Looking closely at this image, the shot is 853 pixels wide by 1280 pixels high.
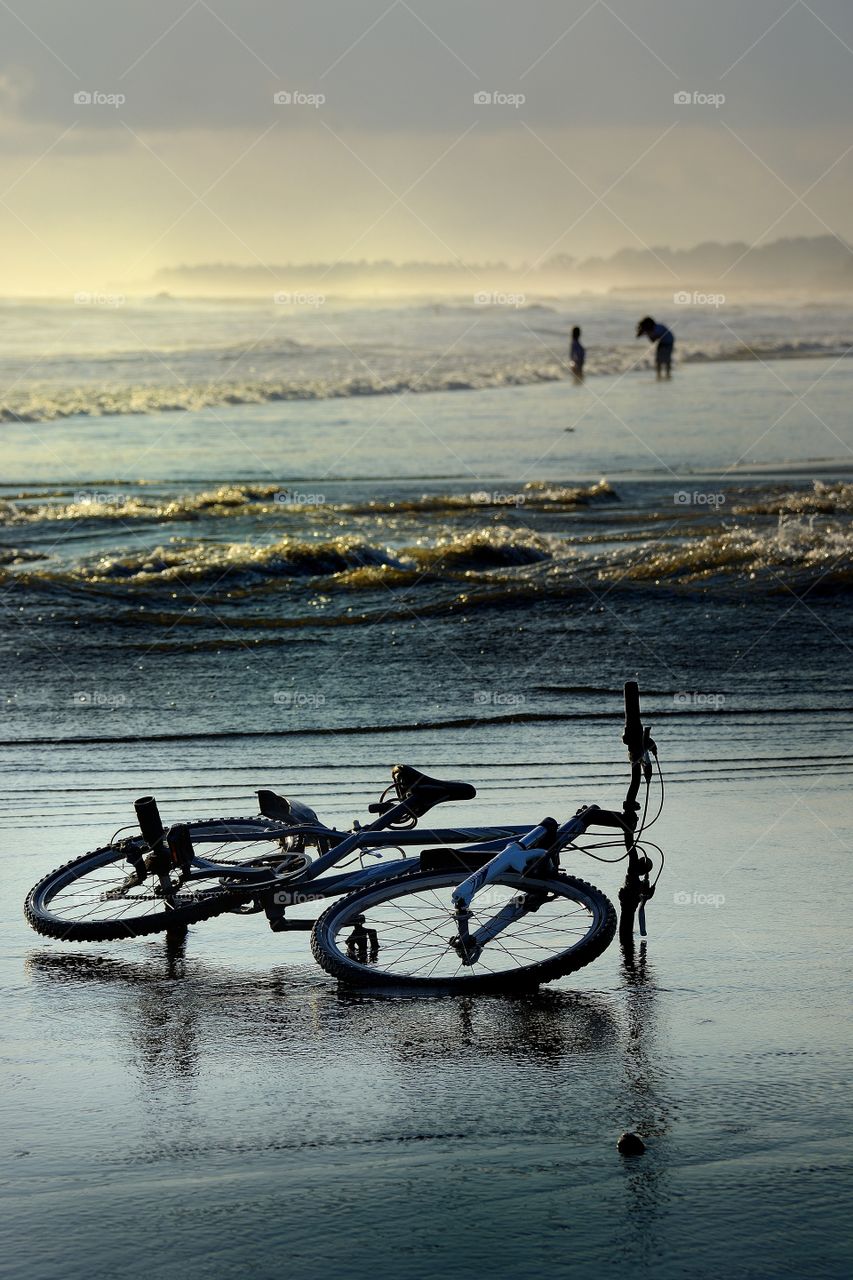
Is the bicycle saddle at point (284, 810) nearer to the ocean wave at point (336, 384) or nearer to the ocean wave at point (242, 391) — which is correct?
the ocean wave at point (336, 384)

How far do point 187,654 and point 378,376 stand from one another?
45.5m

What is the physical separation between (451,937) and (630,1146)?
5.31 ft

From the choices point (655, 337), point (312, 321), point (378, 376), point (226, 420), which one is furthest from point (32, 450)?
point (312, 321)

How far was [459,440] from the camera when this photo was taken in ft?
134

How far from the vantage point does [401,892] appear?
21.3 ft

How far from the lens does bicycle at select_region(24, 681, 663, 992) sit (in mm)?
6172

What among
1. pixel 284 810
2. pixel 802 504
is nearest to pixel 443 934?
pixel 284 810

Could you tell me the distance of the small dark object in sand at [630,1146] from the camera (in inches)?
186

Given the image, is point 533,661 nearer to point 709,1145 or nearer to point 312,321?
point 709,1145

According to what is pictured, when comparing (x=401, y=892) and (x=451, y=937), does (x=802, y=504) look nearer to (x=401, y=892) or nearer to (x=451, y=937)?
(x=401, y=892)

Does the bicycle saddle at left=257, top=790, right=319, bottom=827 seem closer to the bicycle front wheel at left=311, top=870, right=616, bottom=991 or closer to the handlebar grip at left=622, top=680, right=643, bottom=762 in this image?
the bicycle front wheel at left=311, top=870, right=616, bottom=991

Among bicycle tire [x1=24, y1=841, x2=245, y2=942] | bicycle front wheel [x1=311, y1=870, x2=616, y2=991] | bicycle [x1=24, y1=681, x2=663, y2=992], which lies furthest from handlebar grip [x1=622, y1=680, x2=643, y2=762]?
bicycle tire [x1=24, y1=841, x2=245, y2=942]

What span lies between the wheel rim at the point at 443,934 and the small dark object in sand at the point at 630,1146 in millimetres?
1351

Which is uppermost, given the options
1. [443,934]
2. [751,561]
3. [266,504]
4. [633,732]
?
[266,504]
